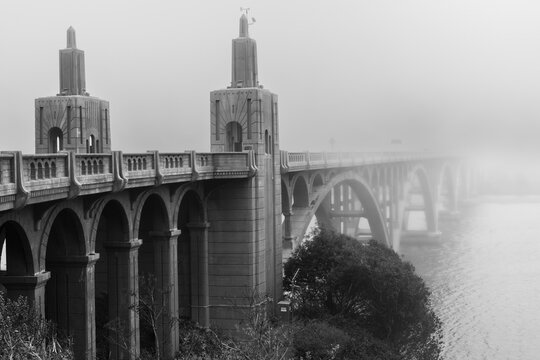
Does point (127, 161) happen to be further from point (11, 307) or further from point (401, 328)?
point (401, 328)

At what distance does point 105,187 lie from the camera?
24.7 meters

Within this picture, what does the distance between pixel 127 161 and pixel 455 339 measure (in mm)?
31789

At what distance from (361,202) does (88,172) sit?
53.3 metres

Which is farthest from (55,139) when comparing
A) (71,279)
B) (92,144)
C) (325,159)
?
(325,159)

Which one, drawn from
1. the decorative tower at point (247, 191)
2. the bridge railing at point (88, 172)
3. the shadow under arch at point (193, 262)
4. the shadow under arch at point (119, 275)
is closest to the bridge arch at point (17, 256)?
the bridge railing at point (88, 172)

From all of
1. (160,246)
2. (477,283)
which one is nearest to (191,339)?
(160,246)

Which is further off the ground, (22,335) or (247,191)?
(247,191)

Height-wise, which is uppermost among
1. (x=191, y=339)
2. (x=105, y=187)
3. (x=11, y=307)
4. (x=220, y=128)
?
(x=220, y=128)

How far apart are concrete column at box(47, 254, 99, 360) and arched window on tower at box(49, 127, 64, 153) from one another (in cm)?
1458

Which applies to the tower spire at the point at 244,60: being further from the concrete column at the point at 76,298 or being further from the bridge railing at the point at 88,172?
the concrete column at the point at 76,298

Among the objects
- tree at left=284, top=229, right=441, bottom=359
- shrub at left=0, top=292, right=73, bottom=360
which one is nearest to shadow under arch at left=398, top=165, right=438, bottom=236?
tree at left=284, top=229, right=441, bottom=359

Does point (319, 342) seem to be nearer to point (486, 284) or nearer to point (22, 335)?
point (22, 335)

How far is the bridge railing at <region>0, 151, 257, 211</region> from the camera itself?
1974cm

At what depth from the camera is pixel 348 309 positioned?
42812 millimetres
